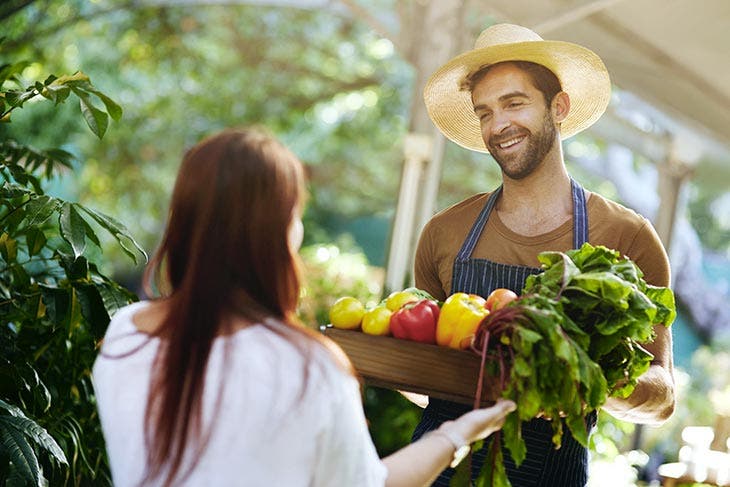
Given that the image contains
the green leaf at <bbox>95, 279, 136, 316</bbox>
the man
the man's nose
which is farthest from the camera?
the green leaf at <bbox>95, 279, 136, 316</bbox>

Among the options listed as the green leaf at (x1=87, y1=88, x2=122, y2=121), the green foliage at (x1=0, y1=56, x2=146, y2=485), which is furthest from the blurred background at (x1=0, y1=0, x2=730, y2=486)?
the green leaf at (x1=87, y1=88, x2=122, y2=121)

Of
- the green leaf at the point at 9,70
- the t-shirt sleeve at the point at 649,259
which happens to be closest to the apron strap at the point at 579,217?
the t-shirt sleeve at the point at 649,259

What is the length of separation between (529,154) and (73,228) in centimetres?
121

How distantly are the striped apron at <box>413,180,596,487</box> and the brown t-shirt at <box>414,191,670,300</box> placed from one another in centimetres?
3

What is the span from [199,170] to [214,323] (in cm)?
26

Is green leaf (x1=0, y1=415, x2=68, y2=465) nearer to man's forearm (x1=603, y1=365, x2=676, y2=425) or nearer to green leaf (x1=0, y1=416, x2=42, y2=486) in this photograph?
green leaf (x1=0, y1=416, x2=42, y2=486)

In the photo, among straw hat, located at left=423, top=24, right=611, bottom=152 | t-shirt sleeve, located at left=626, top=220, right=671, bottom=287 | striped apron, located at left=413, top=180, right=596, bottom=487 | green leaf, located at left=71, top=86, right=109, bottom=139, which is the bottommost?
striped apron, located at left=413, top=180, right=596, bottom=487

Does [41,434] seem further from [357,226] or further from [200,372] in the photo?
[357,226]

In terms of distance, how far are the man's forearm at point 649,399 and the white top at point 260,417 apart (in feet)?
2.58

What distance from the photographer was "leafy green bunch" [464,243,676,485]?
5.82 feet

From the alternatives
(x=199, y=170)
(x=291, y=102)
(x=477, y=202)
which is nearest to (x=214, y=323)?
(x=199, y=170)

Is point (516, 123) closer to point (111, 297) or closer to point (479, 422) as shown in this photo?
point (479, 422)

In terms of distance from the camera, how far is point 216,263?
1582 millimetres

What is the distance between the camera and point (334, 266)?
291 inches
